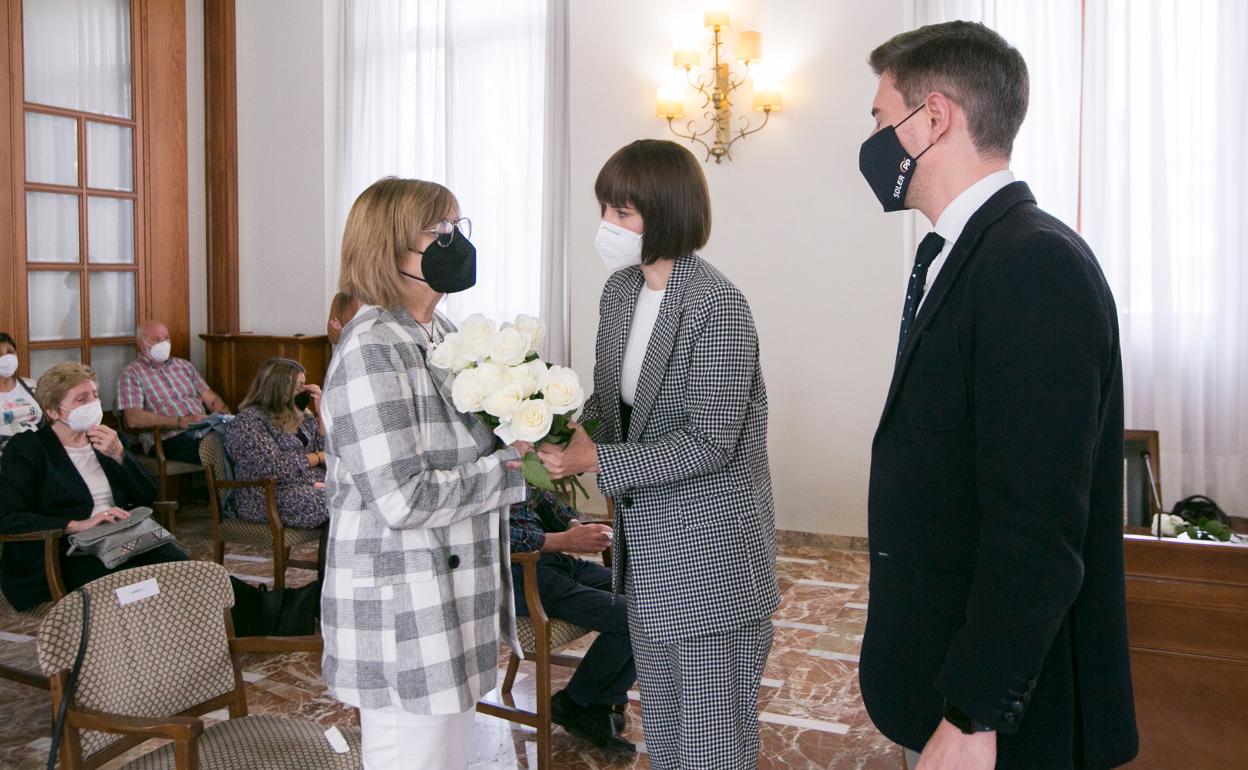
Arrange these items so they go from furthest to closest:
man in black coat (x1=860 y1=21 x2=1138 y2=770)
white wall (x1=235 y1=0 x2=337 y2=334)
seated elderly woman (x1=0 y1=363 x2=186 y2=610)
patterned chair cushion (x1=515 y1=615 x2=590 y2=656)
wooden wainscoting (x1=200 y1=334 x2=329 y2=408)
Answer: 1. white wall (x1=235 y1=0 x2=337 y2=334)
2. wooden wainscoting (x1=200 y1=334 x2=329 y2=408)
3. seated elderly woman (x1=0 y1=363 x2=186 y2=610)
4. patterned chair cushion (x1=515 y1=615 x2=590 y2=656)
5. man in black coat (x1=860 y1=21 x2=1138 y2=770)

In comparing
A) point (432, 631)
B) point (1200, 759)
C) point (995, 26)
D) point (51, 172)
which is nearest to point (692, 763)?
point (432, 631)

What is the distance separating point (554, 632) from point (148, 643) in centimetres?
122

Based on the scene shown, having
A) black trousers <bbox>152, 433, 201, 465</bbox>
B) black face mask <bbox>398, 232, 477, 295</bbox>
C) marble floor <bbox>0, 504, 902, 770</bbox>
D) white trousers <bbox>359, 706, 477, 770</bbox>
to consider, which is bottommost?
marble floor <bbox>0, 504, 902, 770</bbox>

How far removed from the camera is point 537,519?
3430 mm

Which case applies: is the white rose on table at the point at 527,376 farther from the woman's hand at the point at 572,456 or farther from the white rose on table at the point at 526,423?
the woman's hand at the point at 572,456

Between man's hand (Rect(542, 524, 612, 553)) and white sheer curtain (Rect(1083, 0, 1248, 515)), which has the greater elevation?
white sheer curtain (Rect(1083, 0, 1248, 515))

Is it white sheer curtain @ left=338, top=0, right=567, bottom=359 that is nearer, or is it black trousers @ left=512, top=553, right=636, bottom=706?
black trousers @ left=512, top=553, right=636, bottom=706

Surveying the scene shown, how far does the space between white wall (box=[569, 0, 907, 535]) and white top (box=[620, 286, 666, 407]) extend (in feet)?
11.7

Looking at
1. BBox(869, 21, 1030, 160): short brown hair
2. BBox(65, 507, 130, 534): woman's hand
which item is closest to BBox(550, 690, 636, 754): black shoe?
BBox(65, 507, 130, 534): woman's hand

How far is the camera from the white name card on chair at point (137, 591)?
7.58 feet

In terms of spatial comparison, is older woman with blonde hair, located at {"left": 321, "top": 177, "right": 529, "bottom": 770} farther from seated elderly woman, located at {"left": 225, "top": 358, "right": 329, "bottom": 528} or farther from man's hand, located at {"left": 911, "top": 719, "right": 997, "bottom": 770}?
seated elderly woman, located at {"left": 225, "top": 358, "right": 329, "bottom": 528}

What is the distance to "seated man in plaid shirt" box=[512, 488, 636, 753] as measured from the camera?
317 cm

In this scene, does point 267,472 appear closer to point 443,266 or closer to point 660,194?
point 443,266

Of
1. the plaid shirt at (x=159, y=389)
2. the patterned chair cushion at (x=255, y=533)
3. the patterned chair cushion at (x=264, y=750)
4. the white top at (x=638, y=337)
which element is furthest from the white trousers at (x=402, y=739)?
the plaid shirt at (x=159, y=389)
